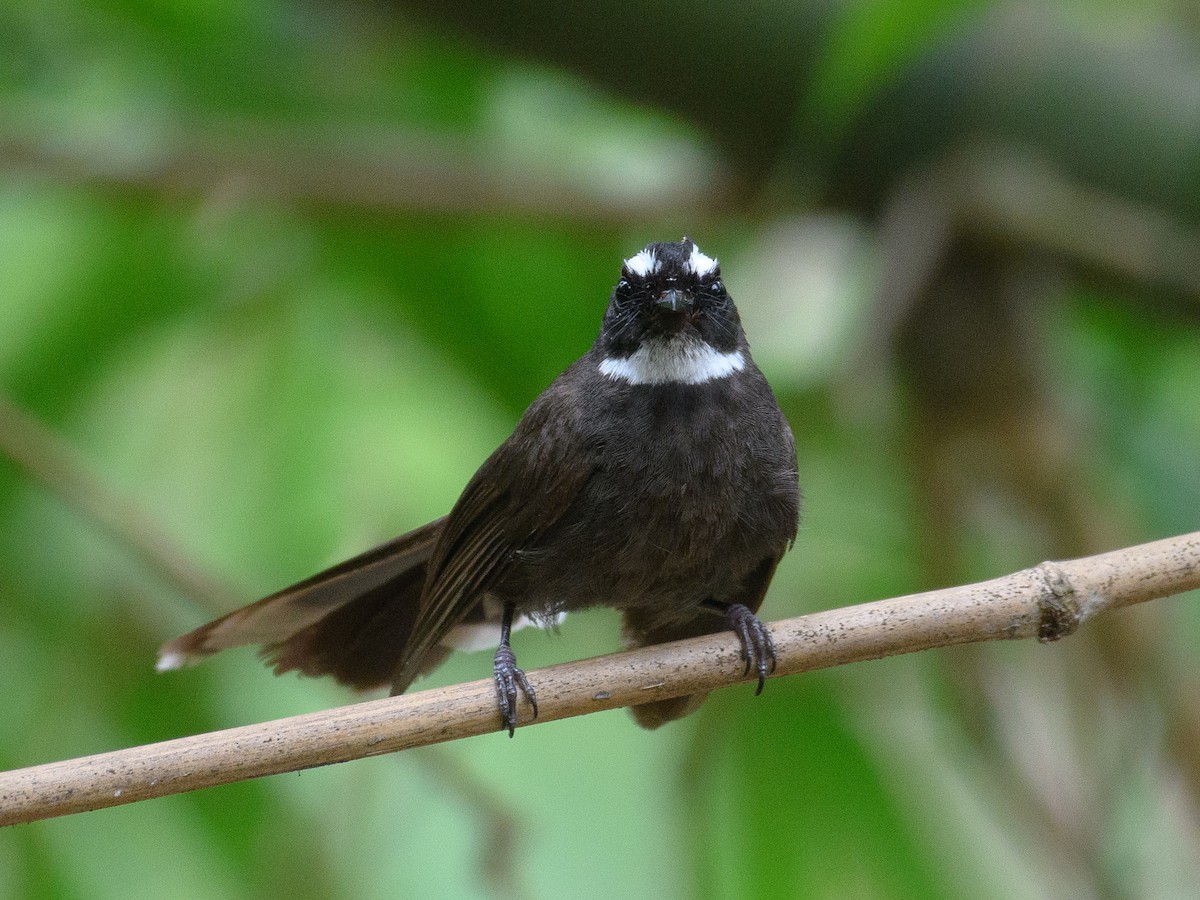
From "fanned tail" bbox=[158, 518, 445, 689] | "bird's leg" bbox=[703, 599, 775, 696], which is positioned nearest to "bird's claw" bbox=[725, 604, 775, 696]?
"bird's leg" bbox=[703, 599, 775, 696]

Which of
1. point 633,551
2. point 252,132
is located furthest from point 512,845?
point 252,132

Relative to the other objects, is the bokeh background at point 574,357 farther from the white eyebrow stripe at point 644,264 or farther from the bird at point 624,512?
the white eyebrow stripe at point 644,264

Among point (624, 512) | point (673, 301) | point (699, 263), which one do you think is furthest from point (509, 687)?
point (699, 263)

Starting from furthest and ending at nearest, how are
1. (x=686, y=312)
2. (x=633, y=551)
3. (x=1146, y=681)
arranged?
(x=1146, y=681)
(x=686, y=312)
(x=633, y=551)

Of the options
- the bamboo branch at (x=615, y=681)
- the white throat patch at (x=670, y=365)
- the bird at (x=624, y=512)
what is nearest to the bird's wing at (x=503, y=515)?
the bird at (x=624, y=512)

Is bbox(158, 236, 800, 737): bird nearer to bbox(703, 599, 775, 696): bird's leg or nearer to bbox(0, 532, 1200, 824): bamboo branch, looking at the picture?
bbox(703, 599, 775, 696): bird's leg

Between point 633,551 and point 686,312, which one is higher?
point 686,312

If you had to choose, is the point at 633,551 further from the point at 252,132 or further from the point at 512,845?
the point at 252,132
